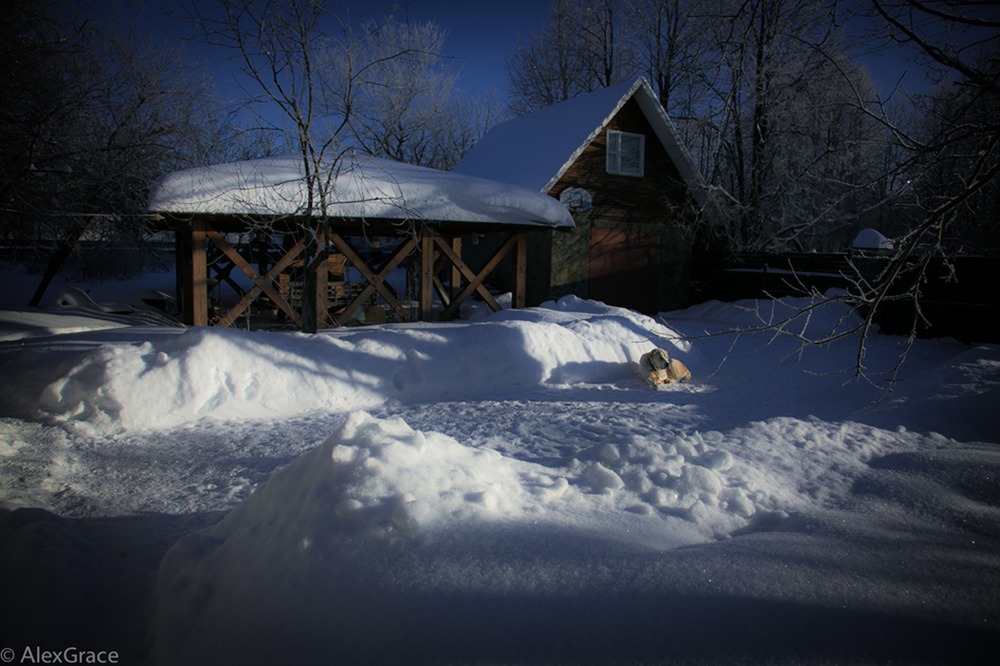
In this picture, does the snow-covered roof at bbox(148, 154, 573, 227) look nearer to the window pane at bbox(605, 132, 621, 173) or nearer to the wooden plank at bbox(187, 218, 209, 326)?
the wooden plank at bbox(187, 218, 209, 326)

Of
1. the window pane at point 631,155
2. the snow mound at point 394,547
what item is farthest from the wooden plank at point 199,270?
the window pane at point 631,155

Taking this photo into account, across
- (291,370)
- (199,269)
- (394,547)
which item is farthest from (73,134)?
(394,547)

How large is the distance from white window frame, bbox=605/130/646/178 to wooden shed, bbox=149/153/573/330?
18.5 feet

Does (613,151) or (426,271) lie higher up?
(613,151)

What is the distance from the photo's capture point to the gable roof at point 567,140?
15266 millimetres

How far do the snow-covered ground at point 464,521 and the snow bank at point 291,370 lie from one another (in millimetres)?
36

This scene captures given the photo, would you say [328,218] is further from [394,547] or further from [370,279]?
[394,547]

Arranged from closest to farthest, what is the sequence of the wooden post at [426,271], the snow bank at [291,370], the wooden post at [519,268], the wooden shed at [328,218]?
the snow bank at [291,370], the wooden shed at [328,218], the wooden post at [426,271], the wooden post at [519,268]

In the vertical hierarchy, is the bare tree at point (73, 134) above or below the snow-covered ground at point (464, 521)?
above

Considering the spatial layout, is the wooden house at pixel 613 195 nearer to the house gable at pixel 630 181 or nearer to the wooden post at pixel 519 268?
the house gable at pixel 630 181

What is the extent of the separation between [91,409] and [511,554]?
17.2 feet

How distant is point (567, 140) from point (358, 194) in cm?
847

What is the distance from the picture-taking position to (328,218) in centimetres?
839

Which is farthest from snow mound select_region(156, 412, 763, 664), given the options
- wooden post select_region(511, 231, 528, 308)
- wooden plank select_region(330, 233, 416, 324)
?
wooden post select_region(511, 231, 528, 308)
